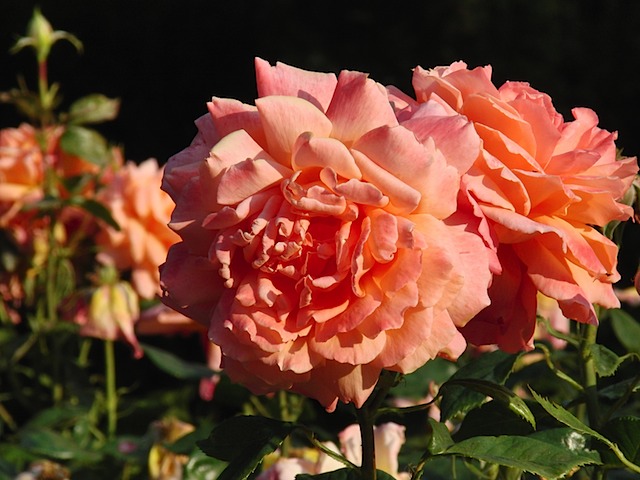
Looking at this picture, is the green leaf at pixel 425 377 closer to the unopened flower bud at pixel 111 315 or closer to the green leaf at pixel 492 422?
the unopened flower bud at pixel 111 315

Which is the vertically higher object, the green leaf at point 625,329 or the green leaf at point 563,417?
the green leaf at point 563,417

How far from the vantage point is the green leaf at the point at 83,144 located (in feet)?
6.01

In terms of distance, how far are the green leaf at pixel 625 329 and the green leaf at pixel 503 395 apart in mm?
652

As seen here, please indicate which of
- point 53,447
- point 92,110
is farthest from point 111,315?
point 92,110

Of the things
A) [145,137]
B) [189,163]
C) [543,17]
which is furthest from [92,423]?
[543,17]

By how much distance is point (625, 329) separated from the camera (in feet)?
4.56

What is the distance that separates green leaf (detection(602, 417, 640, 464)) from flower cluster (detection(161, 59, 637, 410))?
Result: 0.31ft

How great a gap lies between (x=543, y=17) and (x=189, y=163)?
3700 mm

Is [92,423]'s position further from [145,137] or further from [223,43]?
[223,43]

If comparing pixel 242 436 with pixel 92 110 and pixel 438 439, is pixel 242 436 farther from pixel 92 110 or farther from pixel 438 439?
pixel 92 110

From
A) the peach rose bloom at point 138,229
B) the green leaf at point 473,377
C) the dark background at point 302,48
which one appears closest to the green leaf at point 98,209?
the peach rose bloom at point 138,229

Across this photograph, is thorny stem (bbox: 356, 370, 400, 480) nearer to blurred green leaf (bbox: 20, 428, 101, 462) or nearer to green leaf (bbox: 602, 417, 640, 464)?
green leaf (bbox: 602, 417, 640, 464)

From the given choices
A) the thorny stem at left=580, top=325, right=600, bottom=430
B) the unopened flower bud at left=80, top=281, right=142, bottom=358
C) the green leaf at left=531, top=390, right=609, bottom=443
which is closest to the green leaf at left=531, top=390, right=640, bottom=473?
the green leaf at left=531, top=390, right=609, bottom=443

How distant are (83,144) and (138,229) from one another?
0.17 m
